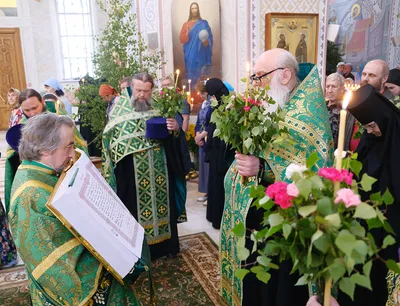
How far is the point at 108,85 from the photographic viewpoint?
5324 mm

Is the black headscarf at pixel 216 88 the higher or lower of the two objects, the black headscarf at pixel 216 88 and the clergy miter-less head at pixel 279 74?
the lower

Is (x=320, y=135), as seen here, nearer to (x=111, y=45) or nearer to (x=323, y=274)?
(x=323, y=274)

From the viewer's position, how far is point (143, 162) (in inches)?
139

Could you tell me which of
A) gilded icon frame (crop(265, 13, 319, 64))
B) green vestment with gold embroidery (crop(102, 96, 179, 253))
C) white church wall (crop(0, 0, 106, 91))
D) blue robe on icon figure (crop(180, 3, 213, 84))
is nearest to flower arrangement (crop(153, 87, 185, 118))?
green vestment with gold embroidery (crop(102, 96, 179, 253))

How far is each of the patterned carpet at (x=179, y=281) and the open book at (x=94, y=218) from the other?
1.52 meters

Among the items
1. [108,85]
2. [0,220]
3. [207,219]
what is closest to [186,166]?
[207,219]

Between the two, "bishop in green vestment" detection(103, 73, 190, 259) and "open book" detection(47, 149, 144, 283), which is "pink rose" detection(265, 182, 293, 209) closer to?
"open book" detection(47, 149, 144, 283)

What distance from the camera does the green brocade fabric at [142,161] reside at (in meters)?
3.47

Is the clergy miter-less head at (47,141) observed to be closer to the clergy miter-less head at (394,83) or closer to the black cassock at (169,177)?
the black cassock at (169,177)

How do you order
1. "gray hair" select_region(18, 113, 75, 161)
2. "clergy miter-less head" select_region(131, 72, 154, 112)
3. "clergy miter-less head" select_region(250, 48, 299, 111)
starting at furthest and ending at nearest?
"clergy miter-less head" select_region(131, 72, 154, 112) → "clergy miter-less head" select_region(250, 48, 299, 111) → "gray hair" select_region(18, 113, 75, 161)

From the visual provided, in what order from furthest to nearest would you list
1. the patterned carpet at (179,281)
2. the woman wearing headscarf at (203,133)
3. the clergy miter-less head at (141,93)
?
the woman wearing headscarf at (203,133)
the clergy miter-less head at (141,93)
the patterned carpet at (179,281)

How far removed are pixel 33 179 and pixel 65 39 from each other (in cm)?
1335

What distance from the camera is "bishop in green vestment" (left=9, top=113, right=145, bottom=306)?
158cm

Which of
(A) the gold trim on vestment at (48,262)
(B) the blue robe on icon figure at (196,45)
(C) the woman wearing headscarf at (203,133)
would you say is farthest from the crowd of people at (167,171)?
(B) the blue robe on icon figure at (196,45)
